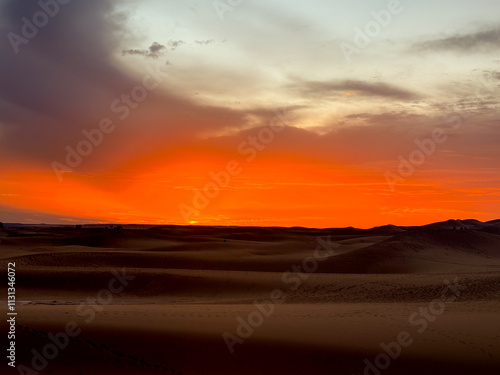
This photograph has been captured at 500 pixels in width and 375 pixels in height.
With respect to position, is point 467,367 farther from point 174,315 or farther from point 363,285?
point 363,285

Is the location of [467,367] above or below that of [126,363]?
below

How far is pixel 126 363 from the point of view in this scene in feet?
35.5

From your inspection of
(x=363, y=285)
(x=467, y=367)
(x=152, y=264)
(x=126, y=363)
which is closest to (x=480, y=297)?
(x=363, y=285)

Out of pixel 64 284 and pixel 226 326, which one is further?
pixel 64 284

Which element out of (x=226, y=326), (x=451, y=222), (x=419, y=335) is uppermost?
(x=451, y=222)

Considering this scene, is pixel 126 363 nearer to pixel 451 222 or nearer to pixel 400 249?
pixel 400 249

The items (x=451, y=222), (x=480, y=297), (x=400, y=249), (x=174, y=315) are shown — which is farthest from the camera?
(x=451, y=222)

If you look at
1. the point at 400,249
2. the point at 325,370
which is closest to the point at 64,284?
the point at 325,370

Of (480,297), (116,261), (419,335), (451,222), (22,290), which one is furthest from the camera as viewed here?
(451,222)

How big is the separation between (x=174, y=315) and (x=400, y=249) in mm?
28645

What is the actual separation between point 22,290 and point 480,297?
68.5ft

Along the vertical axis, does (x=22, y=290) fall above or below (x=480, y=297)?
above

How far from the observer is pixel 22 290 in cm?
2494

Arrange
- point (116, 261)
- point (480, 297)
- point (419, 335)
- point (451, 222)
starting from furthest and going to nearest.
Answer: point (451, 222)
point (116, 261)
point (480, 297)
point (419, 335)
